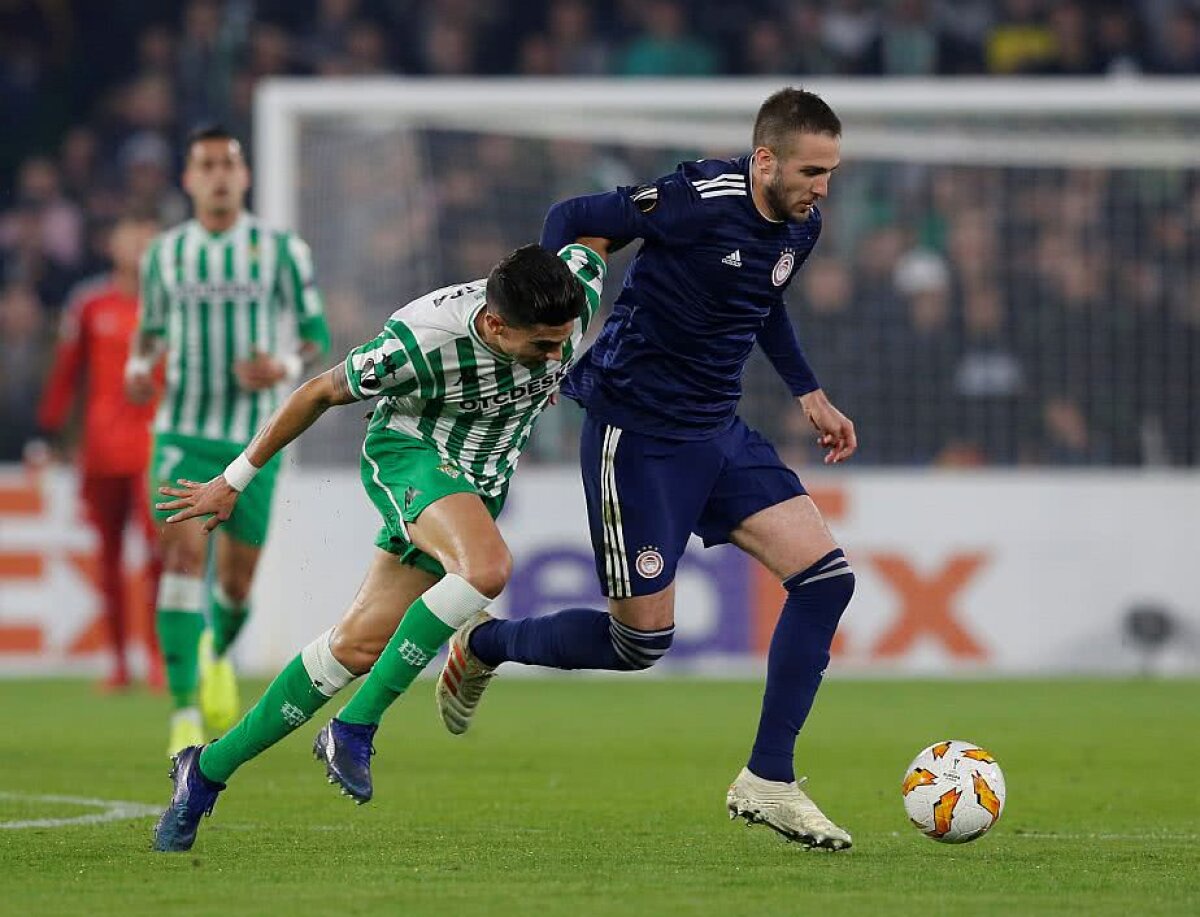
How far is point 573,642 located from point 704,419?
790mm

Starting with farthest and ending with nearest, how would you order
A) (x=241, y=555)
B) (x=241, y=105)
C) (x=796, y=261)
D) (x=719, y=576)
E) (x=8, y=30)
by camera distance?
(x=8, y=30) < (x=241, y=105) < (x=719, y=576) < (x=241, y=555) < (x=796, y=261)

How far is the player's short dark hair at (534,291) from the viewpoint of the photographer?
18.6 feet

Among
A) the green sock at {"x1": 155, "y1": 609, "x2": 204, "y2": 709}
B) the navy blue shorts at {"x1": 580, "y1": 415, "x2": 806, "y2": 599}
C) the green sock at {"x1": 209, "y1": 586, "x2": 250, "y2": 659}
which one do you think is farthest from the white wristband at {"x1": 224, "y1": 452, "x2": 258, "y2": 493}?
the green sock at {"x1": 209, "y1": 586, "x2": 250, "y2": 659}

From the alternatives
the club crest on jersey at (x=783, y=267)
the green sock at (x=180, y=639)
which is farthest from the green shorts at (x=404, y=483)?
the green sock at (x=180, y=639)

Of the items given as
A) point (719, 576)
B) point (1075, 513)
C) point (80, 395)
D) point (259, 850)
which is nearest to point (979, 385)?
point (1075, 513)

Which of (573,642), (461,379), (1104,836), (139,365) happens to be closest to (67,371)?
(139,365)

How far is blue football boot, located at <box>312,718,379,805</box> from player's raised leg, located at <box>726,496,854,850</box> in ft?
3.27

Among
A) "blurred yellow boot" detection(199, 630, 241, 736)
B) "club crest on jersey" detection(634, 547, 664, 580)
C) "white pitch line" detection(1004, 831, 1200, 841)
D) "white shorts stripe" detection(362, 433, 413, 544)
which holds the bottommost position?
"blurred yellow boot" detection(199, 630, 241, 736)

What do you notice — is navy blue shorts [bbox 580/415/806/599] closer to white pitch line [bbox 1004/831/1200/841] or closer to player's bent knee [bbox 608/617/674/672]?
player's bent knee [bbox 608/617/674/672]

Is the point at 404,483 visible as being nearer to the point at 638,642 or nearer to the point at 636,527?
the point at 636,527

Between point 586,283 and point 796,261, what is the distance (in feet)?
2.26

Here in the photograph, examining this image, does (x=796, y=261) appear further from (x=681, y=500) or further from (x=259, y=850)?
(x=259, y=850)

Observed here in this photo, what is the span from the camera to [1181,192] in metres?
14.0

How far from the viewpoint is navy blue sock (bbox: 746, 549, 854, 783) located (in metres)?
6.12
